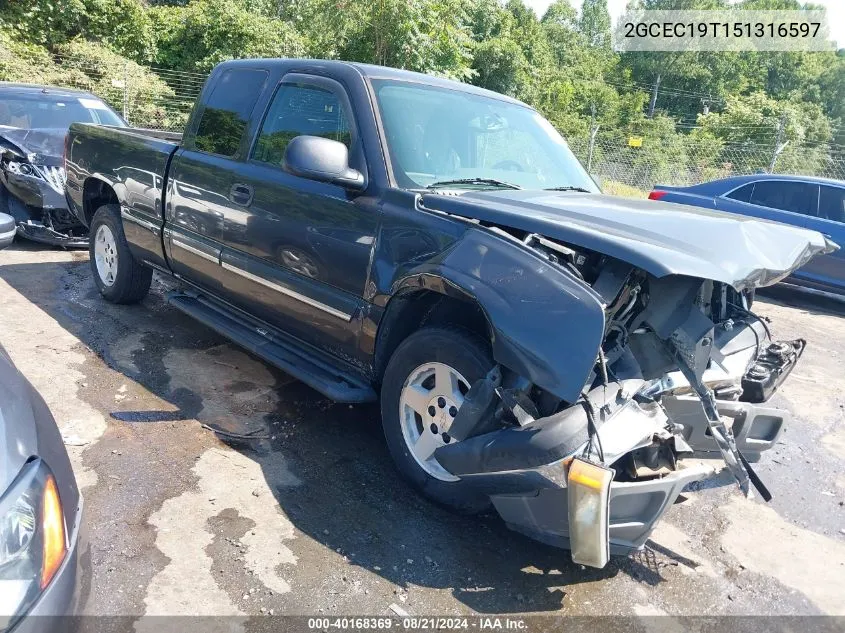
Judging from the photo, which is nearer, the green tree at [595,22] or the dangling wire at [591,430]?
the dangling wire at [591,430]

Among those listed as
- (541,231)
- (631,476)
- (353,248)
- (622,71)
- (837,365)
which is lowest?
(837,365)

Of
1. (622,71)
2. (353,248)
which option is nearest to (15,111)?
(353,248)

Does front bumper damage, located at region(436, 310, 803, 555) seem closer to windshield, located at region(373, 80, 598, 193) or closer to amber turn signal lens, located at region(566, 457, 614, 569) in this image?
amber turn signal lens, located at region(566, 457, 614, 569)

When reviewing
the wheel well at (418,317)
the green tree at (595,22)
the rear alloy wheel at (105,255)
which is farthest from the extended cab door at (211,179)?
the green tree at (595,22)

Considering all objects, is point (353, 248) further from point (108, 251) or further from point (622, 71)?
point (622, 71)

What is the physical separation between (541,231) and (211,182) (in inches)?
98.0

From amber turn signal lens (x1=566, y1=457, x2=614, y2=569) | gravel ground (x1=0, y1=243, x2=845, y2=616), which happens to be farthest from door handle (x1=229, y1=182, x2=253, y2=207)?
amber turn signal lens (x1=566, y1=457, x2=614, y2=569)

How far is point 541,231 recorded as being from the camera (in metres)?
2.63

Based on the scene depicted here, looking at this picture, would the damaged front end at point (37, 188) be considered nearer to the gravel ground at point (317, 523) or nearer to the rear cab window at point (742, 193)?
the gravel ground at point (317, 523)

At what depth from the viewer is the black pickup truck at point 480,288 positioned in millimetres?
2457

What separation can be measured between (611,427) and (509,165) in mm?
1881

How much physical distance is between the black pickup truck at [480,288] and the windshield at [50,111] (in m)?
3.99

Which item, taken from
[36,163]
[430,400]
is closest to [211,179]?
[430,400]

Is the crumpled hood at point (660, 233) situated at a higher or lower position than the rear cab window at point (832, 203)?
higher
